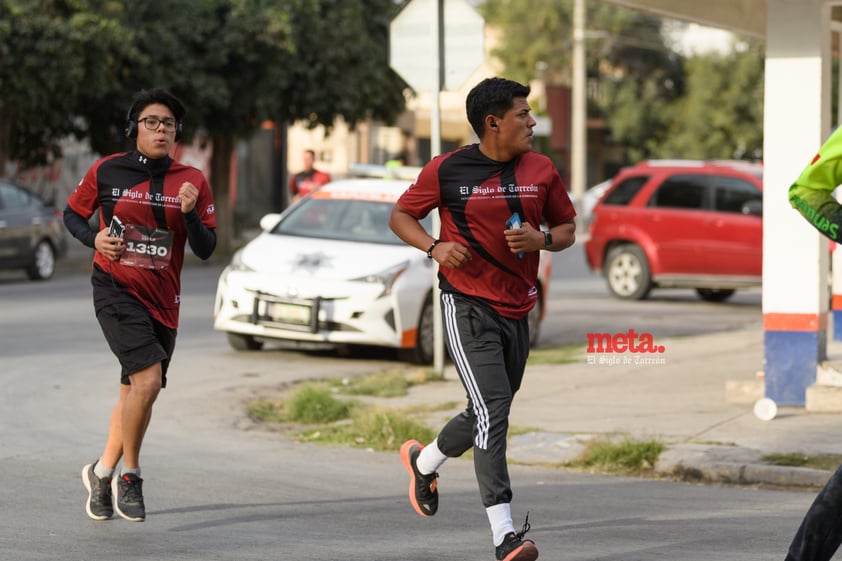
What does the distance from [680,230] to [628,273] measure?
1087 millimetres

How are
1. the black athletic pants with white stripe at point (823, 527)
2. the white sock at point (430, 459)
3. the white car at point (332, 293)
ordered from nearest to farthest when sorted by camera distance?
the black athletic pants with white stripe at point (823, 527)
the white sock at point (430, 459)
the white car at point (332, 293)

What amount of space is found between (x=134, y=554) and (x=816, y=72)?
20.3 feet

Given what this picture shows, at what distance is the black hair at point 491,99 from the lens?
19.8 feet

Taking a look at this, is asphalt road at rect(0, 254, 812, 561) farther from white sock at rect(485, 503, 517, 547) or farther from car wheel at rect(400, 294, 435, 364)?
car wheel at rect(400, 294, 435, 364)

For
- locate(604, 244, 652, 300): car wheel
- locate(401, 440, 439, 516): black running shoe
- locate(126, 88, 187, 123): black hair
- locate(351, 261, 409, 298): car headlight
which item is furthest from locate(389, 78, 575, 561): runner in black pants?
locate(604, 244, 652, 300): car wheel

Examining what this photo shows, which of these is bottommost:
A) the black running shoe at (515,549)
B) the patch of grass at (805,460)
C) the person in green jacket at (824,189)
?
the patch of grass at (805,460)

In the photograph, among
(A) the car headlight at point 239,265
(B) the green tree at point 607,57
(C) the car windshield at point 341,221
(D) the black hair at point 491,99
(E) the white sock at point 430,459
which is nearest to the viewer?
(D) the black hair at point 491,99

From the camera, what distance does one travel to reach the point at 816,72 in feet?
34.3

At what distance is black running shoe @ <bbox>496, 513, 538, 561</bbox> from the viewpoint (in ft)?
18.6

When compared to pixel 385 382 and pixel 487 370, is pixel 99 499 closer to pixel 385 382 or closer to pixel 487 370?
pixel 487 370

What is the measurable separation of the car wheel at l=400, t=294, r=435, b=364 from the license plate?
1005 millimetres

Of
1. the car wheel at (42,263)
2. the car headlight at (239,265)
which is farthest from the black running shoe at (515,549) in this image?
the car wheel at (42,263)

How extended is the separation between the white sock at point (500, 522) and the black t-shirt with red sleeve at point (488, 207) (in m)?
0.79

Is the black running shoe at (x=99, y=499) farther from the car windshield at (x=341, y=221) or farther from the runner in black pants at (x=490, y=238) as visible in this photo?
the car windshield at (x=341, y=221)
